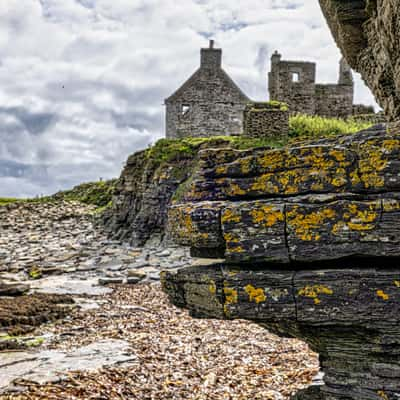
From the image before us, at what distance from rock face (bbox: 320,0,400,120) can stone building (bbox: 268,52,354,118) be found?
31.2 meters

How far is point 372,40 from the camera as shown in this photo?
763 cm

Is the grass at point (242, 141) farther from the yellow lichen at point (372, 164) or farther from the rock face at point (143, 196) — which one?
the yellow lichen at point (372, 164)

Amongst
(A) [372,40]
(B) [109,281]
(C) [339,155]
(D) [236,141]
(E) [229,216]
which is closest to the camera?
(C) [339,155]

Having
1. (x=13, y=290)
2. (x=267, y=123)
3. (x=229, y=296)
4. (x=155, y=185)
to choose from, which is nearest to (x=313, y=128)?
(x=267, y=123)

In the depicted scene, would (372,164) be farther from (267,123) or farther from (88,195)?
(88,195)

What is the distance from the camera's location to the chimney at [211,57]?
42406mm

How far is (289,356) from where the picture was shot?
9.08m

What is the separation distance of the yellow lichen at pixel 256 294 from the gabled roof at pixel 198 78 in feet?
124

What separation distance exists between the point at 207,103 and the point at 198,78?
2374 millimetres

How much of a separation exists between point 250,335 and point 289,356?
168 cm

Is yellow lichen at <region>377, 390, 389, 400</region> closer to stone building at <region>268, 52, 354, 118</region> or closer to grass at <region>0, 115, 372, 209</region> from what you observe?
grass at <region>0, 115, 372, 209</region>

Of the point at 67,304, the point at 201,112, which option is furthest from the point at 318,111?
the point at 67,304

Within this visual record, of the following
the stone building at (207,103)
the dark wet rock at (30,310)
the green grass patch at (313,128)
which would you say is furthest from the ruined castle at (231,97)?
the dark wet rock at (30,310)

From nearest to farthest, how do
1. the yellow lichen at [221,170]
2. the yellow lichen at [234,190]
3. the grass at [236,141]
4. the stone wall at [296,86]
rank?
the yellow lichen at [234,190] → the yellow lichen at [221,170] → the grass at [236,141] → the stone wall at [296,86]
